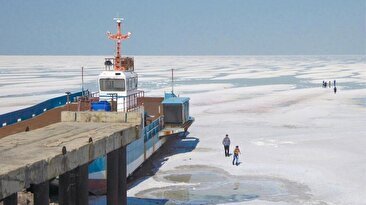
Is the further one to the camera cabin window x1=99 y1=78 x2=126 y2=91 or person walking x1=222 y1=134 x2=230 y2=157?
person walking x1=222 y1=134 x2=230 y2=157

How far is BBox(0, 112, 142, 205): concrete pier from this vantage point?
7.32 metres

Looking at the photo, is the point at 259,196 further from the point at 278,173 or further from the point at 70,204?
the point at 70,204

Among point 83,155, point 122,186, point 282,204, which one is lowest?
point 282,204

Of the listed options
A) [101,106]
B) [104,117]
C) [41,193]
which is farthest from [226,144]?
[41,193]

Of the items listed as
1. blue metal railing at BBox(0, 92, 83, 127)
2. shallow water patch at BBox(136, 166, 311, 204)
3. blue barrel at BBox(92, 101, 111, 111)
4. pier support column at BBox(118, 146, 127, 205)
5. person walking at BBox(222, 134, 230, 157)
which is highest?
blue barrel at BBox(92, 101, 111, 111)

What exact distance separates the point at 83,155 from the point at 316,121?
79.1 ft

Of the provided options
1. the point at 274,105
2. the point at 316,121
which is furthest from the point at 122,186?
the point at 274,105

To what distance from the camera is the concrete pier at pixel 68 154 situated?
24.0ft

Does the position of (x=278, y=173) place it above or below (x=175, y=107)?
below

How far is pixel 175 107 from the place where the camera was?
21.8 meters

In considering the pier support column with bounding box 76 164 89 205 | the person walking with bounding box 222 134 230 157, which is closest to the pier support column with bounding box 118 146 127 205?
the pier support column with bounding box 76 164 89 205

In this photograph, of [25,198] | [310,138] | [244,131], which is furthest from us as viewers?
[244,131]

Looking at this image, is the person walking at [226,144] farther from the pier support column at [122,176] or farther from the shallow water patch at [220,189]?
the pier support column at [122,176]

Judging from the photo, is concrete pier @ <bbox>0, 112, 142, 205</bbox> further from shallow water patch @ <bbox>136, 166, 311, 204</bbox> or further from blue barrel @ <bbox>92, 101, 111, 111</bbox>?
shallow water patch @ <bbox>136, 166, 311, 204</bbox>
